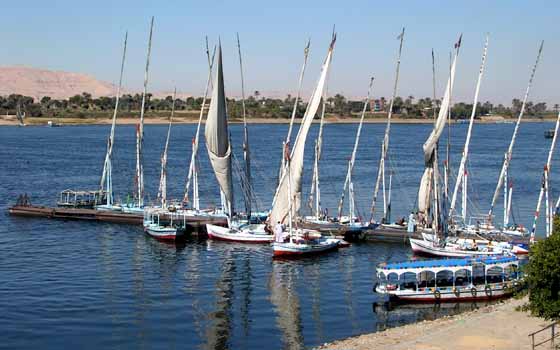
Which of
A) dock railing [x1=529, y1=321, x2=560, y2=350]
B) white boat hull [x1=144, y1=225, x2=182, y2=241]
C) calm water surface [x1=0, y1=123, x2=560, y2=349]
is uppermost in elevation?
dock railing [x1=529, y1=321, x2=560, y2=350]

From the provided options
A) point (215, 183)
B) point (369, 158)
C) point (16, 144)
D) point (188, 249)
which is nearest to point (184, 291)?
point (188, 249)

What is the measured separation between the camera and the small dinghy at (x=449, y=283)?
42.0 meters

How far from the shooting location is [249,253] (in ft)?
182

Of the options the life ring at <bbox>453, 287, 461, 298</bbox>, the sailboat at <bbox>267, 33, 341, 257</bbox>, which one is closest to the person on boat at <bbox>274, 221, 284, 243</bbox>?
the sailboat at <bbox>267, 33, 341, 257</bbox>

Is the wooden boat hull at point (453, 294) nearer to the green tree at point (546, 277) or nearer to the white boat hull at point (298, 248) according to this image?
the white boat hull at point (298, 248)

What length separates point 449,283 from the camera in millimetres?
43656

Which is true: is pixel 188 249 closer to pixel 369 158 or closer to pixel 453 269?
pixel 453 269

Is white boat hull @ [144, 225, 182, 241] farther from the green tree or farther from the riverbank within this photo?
the green tree

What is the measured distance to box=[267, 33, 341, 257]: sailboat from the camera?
177 ft

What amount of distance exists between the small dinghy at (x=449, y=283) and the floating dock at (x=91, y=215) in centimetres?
2293

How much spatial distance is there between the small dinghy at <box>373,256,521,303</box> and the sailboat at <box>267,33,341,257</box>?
10.6 metres

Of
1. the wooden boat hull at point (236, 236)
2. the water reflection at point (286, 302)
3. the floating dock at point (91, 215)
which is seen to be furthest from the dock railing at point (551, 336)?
the floating dock at point (91, 215)

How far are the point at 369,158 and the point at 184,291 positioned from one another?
87.3m

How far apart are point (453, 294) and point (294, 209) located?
1693cm
